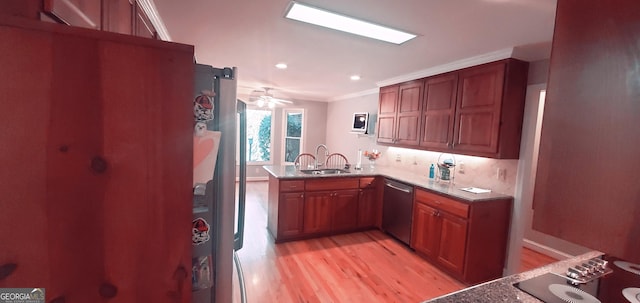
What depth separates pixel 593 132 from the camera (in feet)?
1.79

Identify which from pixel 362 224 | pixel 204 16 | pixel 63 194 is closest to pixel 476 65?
pixel 362 224

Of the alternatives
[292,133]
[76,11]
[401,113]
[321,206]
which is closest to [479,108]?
[401,113]

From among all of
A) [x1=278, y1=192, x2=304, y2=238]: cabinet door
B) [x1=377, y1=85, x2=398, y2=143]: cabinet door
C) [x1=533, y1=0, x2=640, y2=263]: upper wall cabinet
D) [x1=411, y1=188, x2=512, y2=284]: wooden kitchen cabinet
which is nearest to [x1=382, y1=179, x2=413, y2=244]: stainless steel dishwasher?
[x1=411, y1=188, x2=512, y2=284]: wooden kitchen cabinet

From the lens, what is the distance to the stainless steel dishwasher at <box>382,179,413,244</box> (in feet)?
10.4

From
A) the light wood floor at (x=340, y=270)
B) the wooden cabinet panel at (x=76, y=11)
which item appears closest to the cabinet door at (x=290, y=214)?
the light wood floor at (x=340, y=270)

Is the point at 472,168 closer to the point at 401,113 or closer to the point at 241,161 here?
the point at 401,113

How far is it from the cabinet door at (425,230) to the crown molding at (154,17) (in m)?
3.15

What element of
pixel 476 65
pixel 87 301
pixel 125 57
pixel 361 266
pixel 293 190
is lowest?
pixel 361 266

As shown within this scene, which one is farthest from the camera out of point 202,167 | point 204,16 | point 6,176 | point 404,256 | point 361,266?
point 404,256

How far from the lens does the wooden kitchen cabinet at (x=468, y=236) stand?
249cm

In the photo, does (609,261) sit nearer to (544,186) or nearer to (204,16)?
(544,186)

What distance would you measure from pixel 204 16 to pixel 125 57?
1664 millimetres

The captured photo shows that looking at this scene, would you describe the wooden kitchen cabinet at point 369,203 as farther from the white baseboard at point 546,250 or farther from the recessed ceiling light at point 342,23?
the recessed ceiling light at point 342,23

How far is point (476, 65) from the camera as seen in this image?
8.90ft
